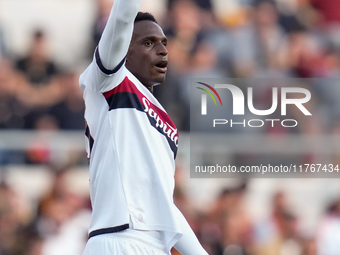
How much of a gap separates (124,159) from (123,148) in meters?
0.04

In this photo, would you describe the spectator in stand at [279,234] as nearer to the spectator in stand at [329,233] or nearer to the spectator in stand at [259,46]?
the spectator in stand at [329,233]

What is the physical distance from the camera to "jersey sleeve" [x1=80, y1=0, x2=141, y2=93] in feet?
7.34

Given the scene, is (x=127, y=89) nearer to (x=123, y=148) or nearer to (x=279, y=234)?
(x=123, y=148)

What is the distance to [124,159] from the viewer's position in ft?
7.69

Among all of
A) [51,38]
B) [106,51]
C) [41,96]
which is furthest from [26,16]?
[106,51]

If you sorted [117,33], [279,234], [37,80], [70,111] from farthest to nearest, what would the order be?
[37,80], [70,111], [279,234], [117,33]

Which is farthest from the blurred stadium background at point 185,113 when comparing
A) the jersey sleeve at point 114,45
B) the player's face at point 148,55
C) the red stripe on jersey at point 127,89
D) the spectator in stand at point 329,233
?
the jersey sleeve at point 114,45

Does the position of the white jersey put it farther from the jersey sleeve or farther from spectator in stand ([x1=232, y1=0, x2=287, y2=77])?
spectator in stand ([x1=232, y1=0, x2=287, y2=77])

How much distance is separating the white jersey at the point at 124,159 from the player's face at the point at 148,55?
0.15 m

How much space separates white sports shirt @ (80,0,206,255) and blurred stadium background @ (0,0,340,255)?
3.32 metres

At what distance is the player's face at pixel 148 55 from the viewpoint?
2621mm

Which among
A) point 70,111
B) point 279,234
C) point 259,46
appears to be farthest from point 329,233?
point 70,111

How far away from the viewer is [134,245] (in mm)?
2314

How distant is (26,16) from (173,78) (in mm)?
2364
